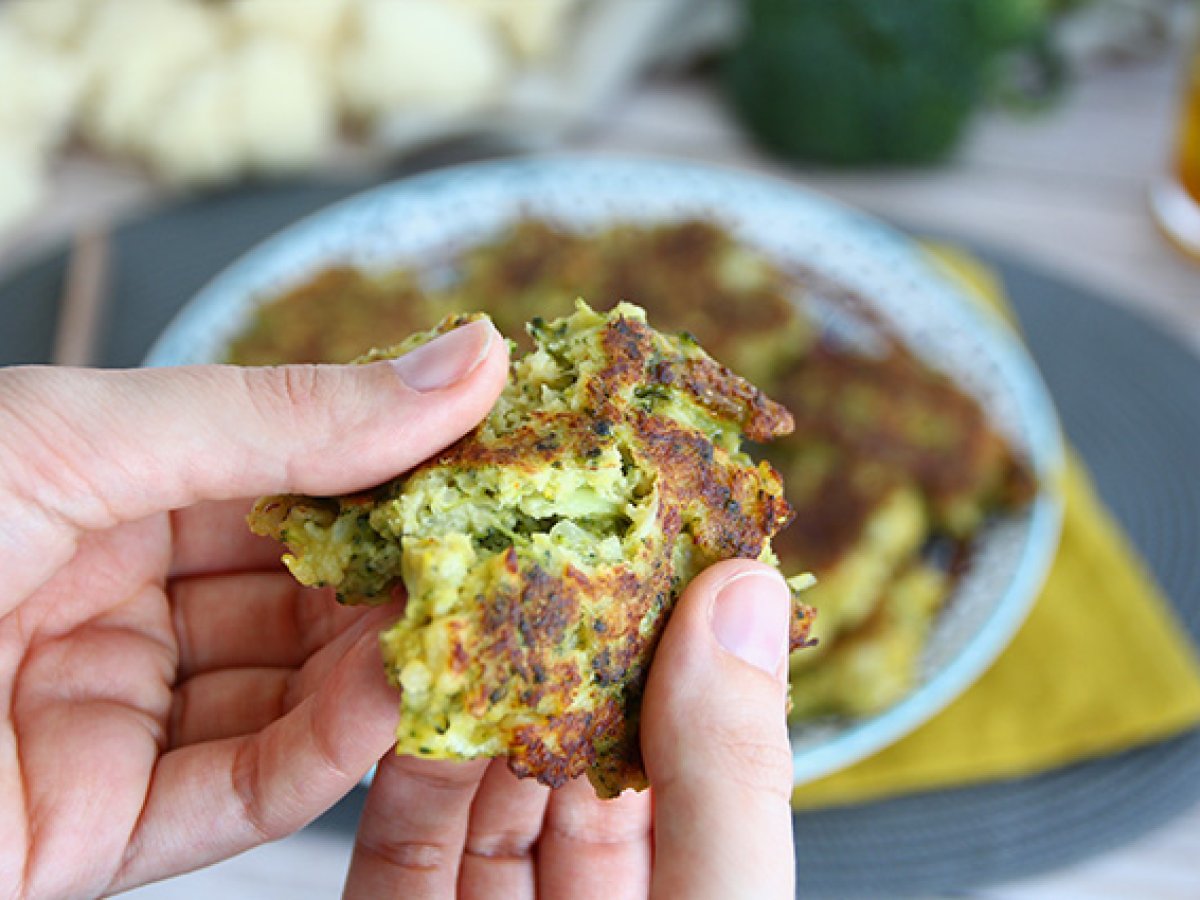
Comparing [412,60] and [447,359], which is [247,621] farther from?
[412,60]

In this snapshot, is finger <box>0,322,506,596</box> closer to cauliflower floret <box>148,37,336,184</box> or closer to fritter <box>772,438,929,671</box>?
fritter <box>772,438,929,671</box>

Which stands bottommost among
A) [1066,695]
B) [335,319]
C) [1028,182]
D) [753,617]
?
[1066,695]

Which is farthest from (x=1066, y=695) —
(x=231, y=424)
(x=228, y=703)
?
(x=231, y=424)

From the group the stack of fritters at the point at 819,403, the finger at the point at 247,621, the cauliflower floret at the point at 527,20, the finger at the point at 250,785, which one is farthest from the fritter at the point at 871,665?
the cauliflower floret at the point at 527,20

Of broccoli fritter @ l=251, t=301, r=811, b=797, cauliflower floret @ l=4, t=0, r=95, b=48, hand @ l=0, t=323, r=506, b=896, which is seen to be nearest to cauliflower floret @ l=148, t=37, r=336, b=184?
cauliflower floret @ l=4, t=0, r=95, b=48

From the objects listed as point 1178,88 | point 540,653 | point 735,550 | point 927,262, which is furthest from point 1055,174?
point 540,653

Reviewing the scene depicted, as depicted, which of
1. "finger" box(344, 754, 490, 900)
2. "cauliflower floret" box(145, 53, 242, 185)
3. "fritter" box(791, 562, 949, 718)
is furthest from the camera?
"cauliflower floret" box(145, 53, 242, 185)
